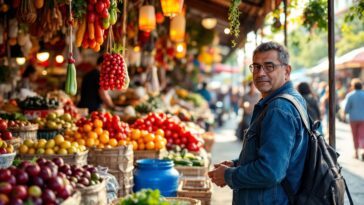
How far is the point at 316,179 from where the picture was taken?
3.06 meters

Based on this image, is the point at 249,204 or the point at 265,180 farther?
the point at 249,204

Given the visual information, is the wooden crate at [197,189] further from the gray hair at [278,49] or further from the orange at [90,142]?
the gray hair at [278,49]

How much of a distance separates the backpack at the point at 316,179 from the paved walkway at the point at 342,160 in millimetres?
3496

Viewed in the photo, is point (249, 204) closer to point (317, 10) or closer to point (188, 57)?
point (317, 10)

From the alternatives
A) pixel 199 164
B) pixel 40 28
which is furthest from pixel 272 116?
pixel 40 28

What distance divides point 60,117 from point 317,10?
5281mm

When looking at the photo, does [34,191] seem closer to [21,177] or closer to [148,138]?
[21,177]

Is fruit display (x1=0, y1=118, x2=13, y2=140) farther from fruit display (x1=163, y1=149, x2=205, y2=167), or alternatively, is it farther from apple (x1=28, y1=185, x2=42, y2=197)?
apple (x1=28, y1=185, x2=42, y2=197)

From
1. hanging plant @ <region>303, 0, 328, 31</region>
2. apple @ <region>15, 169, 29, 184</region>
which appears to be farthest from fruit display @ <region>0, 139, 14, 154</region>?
hanging plant @ <region>303, 0, 328, 31</region>

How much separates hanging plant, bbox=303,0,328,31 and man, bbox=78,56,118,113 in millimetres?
4150

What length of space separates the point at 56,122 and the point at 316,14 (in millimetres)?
5420

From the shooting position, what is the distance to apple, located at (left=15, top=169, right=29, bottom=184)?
2.78 m

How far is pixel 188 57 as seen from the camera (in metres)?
19.6

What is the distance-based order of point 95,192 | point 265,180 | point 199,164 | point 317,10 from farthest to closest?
point 317,10, point 199,164, point 95,192, point 265,180
